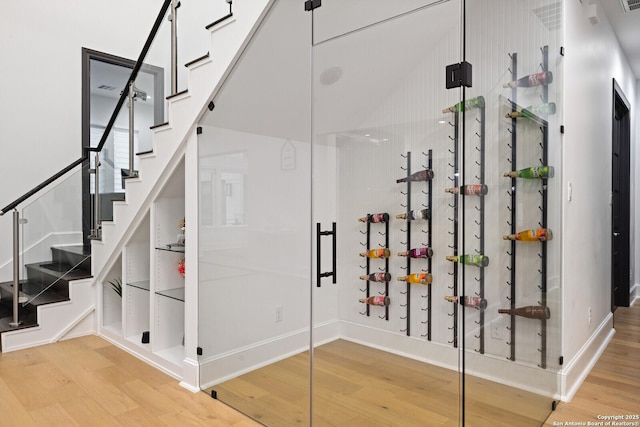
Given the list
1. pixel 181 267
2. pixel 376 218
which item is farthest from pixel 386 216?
pixel 181 267

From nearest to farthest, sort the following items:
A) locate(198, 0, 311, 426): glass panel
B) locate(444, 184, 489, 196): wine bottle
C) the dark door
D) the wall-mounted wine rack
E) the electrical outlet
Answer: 1. locate(444, 184, 489, 196): wine bottle
2. the electrical outlet
3. the wall-mounted wine rack
4. locate(198, 0, 311, 426): glass panel
5. the dark door

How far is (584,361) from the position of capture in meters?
2.89

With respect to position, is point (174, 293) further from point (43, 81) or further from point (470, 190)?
point (43, 81)

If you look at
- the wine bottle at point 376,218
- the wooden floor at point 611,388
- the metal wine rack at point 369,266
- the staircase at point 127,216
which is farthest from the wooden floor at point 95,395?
the wooden floor at point 611,388

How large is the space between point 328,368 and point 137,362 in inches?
78.4

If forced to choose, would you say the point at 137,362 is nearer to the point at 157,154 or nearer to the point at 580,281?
the point at 157,154

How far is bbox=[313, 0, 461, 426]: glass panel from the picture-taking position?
5.31 feet

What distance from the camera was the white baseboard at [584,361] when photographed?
2518mm

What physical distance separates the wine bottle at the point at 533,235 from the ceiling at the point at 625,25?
2.21 m

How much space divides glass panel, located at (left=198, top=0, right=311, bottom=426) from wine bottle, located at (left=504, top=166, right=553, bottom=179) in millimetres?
906

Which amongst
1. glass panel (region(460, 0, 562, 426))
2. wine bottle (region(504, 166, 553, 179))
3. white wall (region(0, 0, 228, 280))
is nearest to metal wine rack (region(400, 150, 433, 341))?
→ glass panel (region(460, 0, 562, 426))

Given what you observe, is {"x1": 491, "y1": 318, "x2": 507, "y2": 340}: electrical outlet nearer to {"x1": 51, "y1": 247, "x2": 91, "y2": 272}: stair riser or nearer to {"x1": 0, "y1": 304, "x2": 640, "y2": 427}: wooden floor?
{"x1": 0, "y1": 304, "x2": 640, "y2": 427}: wooden floor

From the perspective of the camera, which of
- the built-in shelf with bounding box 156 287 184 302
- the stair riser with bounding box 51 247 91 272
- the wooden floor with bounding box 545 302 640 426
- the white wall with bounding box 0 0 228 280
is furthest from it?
the white wall with bounding box 0 0 228 280

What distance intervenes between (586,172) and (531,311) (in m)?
1.37
